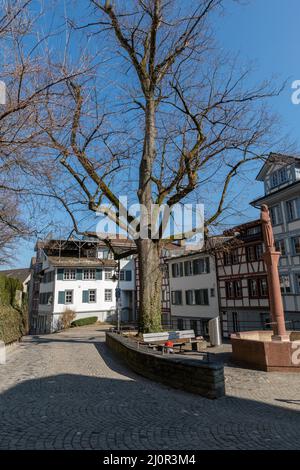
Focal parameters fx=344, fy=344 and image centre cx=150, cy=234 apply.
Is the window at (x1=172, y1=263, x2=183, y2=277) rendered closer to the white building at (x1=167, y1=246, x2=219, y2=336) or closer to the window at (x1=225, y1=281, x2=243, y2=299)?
the white building at (x1=167, y1=246, x2=219, y2=336)

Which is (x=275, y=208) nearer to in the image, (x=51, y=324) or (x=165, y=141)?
(x=165, y=141)

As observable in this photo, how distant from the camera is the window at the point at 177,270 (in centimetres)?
3672

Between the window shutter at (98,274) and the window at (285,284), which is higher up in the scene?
the window shutter at (98,274)

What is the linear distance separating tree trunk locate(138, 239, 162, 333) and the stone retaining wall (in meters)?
3.41

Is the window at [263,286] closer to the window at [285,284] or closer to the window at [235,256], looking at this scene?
the window at [285,284]

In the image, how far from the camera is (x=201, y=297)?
1318 inches

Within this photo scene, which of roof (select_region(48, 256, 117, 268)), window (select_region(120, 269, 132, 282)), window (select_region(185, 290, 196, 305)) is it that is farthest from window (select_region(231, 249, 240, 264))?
window (select_region(120, 269, 132, 282))

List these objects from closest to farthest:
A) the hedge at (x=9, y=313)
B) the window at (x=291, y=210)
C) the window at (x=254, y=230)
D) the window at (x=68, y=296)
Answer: the hedge at (x=9, y=313) < the window at (x=291, y=210) < the window at (x=254, y=230) < the window at (x=68, y=296)

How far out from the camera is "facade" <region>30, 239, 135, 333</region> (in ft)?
137

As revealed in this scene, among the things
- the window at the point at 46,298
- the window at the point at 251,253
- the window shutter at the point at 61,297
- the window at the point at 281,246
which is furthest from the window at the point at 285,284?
the window at the point at 46,298

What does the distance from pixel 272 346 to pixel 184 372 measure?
4.10m

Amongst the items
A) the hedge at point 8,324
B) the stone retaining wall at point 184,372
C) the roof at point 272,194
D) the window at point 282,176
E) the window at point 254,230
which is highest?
the window at point 282,176

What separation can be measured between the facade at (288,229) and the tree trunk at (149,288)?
14.3 meters

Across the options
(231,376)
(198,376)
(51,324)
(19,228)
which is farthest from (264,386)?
(51,324)
